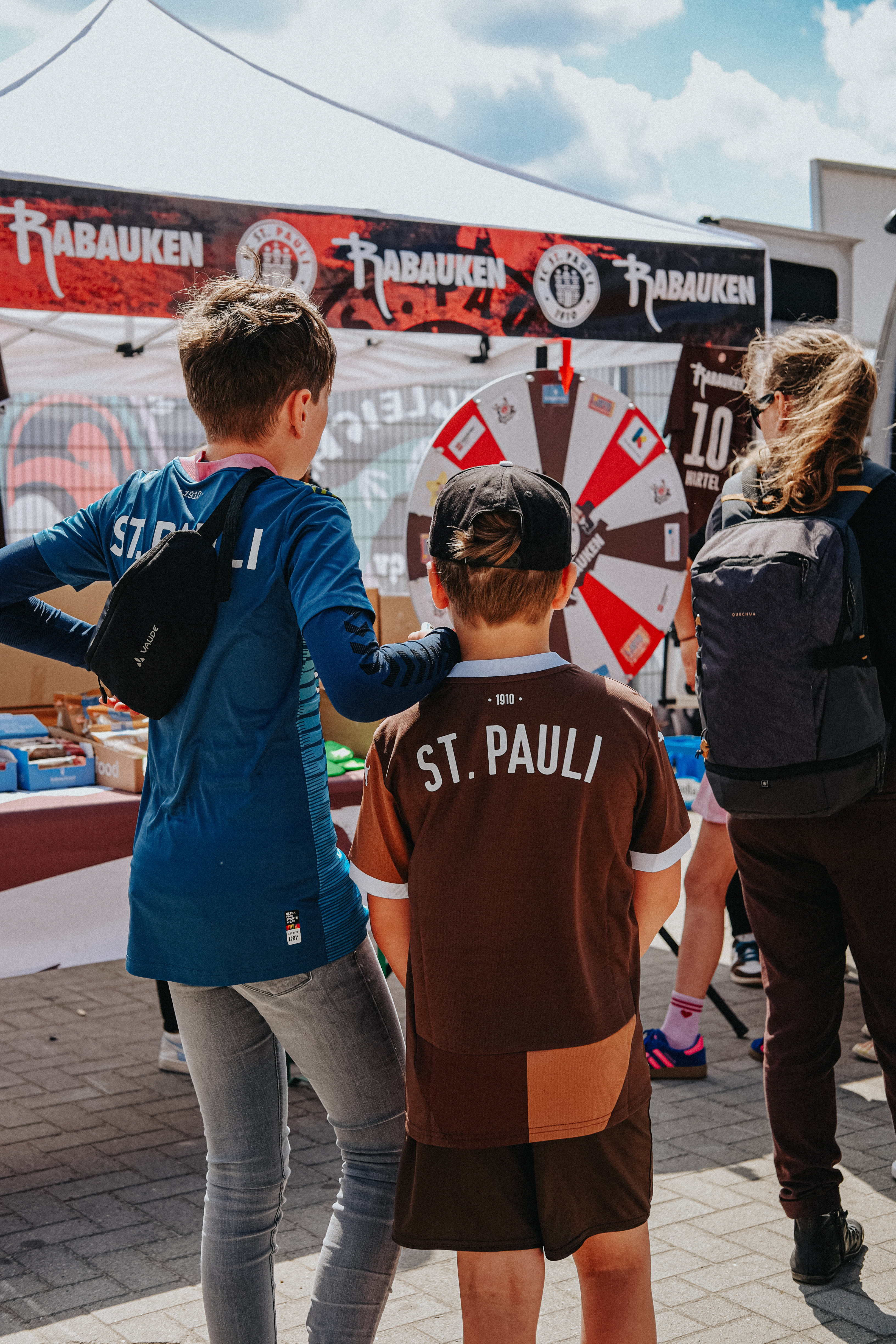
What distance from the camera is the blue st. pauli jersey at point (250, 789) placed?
1.62 meters

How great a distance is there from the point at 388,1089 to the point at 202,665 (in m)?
0.65

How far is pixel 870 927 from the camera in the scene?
91.1 inches

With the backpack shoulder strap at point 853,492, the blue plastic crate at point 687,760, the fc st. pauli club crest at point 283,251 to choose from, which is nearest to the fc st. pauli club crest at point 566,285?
the fc st. pauli club crest at point 283,251

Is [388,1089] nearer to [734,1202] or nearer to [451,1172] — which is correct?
[451,1172]

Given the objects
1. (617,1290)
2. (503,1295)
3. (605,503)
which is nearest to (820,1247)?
(617,1290)

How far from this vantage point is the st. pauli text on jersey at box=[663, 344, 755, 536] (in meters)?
4.26

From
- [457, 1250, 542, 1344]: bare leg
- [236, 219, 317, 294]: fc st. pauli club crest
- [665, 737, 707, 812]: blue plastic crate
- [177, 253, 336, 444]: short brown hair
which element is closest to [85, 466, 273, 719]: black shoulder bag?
[177, 253, 336, 444]: short brown hair

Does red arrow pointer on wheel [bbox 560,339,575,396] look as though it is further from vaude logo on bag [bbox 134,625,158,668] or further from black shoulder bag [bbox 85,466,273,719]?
vaude logo on bag [bbox 134,625,158,668]

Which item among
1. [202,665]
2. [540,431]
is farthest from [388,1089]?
[540,431]

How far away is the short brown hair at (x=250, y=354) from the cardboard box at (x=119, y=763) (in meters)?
1.61

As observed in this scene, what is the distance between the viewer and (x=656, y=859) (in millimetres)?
1677

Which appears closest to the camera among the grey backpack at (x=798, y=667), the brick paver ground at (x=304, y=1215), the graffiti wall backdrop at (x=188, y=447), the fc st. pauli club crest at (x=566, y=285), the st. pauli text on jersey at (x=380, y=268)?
the grey backpack at (x=798, y=667)

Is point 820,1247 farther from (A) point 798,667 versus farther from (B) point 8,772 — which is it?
(B) point 8,772

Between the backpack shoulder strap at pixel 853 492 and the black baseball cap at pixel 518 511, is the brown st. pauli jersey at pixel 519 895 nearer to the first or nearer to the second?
the black baseball cap at pixel 518 511
